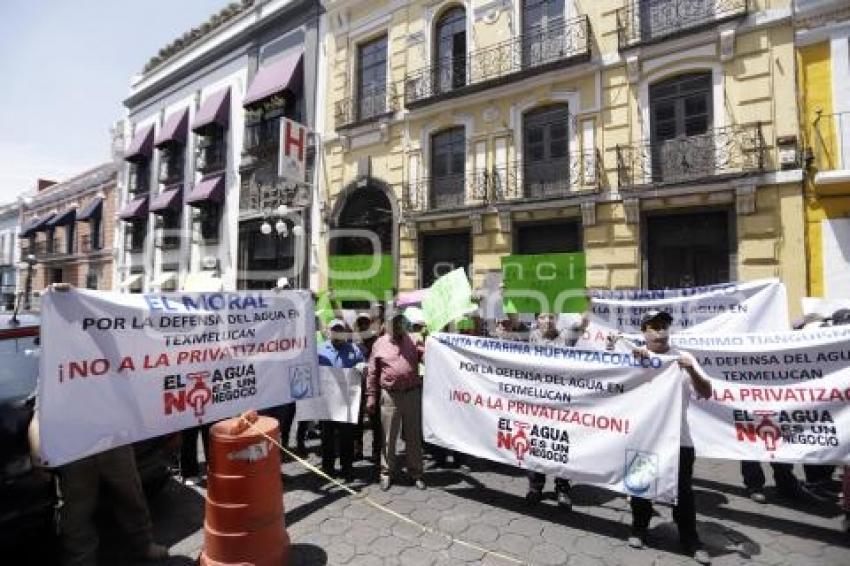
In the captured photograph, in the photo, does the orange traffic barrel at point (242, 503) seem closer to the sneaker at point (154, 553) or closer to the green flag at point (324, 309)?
the sneaker at point (154, 553)

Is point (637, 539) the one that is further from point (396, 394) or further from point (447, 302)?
point (447, 302)

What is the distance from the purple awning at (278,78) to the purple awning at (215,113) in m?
2.10

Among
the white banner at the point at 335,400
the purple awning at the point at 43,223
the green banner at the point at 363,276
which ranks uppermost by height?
the purple awning at the point at 43,223

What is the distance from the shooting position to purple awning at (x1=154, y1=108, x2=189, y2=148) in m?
23.2

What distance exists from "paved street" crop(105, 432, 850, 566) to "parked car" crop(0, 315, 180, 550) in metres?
0.72

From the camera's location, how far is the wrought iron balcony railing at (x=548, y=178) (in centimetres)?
1229

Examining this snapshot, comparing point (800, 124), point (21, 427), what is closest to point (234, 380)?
point (21, 427)

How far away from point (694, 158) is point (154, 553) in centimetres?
1135

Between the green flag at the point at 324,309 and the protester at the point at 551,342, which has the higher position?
the green flag at the point at 324,309

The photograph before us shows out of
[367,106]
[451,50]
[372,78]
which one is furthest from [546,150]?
[372,78]

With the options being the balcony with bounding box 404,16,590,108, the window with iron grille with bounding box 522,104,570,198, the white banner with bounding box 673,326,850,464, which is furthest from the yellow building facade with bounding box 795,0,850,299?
the white banner with bounding box 673,326,850,464

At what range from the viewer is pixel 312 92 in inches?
723

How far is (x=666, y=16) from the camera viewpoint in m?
Answer: 11.7

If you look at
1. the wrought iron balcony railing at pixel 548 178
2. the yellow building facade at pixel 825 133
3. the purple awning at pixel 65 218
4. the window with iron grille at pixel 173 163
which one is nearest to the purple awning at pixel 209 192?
the window with iron grille at pixel 173 163
